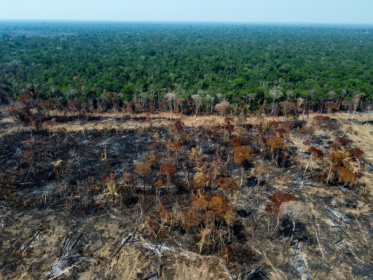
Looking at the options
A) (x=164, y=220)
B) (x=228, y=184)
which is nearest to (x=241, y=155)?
(x=228, y=184)

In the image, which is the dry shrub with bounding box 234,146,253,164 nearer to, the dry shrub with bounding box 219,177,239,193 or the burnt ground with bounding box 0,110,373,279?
the dry shrub with bounding box 219,177,239,193

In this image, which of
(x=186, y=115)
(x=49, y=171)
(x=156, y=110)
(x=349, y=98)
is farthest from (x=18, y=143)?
(x=349, y=98)

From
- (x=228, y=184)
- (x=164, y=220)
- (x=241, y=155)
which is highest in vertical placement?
(x=241, y=155)

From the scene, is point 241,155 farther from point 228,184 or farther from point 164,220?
point 164,220

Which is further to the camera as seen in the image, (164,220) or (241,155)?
(241,155)

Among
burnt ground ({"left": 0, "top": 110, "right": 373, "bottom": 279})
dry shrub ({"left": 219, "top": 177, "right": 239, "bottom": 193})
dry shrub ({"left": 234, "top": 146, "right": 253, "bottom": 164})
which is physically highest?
dry shrub ({"left": 234, "top": 146, "right": 253, "bottom": 164})

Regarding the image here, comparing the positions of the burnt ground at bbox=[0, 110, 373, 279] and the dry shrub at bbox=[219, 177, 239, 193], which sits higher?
the dry shrub at bbox=[219, 177, 239, 193]

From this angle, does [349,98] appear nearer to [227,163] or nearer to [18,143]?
[227,163]

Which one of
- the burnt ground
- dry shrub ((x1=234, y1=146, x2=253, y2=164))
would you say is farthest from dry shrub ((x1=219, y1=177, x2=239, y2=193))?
dry shrub ((x1=234, y1=146, x2=253, y2=164))
